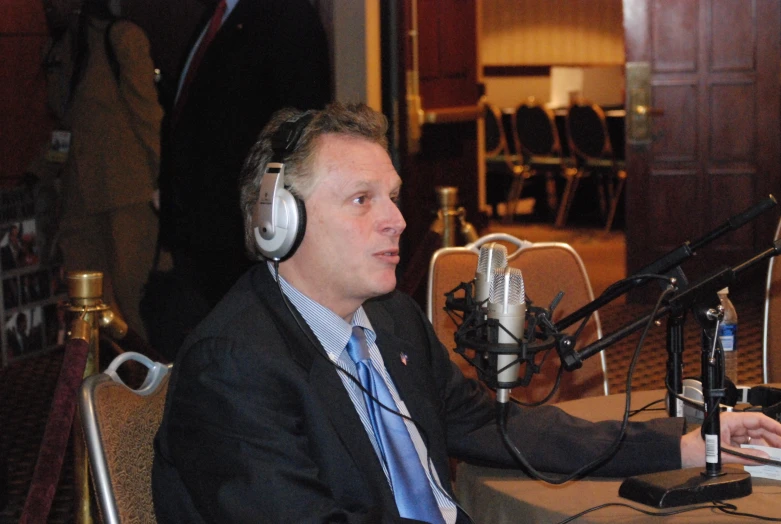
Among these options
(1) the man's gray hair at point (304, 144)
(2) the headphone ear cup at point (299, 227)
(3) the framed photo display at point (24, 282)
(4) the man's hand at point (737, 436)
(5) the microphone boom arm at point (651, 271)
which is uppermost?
(1) the man's gray hair at point (304, 144)

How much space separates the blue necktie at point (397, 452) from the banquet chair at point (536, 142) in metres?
7.54

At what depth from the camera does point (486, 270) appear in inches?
57.9

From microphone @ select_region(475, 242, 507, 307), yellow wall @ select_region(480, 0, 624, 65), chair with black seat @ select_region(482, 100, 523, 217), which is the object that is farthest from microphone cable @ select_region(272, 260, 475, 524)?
yellow wall @ select_region(480, 0, 624, 65)

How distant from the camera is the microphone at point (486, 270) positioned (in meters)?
1.45

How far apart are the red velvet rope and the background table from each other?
735 mm

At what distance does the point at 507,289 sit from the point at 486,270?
75 mm

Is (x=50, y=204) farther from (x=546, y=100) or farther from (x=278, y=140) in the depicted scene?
(x=546, y=100)

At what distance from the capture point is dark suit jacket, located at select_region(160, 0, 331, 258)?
355cm

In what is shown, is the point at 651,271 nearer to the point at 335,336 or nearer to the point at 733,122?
the point at 335,336

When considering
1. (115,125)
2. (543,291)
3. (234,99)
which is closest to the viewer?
(543,291)

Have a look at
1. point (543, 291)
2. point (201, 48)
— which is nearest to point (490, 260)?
point (543, 291)

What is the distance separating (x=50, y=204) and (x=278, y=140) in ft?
13.0

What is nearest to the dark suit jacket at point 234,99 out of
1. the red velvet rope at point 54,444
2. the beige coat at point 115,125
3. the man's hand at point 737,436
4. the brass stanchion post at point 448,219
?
the brass stanchion post at point 448,219

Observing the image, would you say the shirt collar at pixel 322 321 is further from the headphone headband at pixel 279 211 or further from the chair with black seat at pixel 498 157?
the chair with black seat at pixel 498 157
